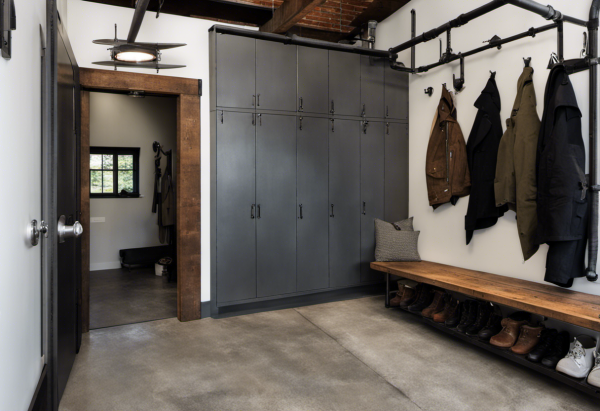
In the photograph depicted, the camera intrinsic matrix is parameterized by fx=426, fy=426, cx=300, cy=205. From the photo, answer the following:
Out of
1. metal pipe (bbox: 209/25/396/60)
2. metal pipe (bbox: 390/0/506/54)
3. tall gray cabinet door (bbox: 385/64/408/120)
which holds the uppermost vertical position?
metal pipe (bbox: 209/25/396/60)

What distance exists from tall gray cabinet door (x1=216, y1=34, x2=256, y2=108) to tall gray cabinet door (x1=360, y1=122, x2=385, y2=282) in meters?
1.40

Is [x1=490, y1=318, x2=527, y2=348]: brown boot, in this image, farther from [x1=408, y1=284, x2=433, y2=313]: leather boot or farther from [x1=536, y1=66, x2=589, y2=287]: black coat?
[x1=408, y1=284, x2=433, y2=313]: leather boot

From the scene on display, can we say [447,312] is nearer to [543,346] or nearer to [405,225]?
[543,346]

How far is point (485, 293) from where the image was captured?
3.11m

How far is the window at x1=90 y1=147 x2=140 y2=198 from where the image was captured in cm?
688

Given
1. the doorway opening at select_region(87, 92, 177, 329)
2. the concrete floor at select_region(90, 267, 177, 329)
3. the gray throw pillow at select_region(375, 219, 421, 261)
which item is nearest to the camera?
the concrete floor at select_region(90, 267, 177, 329)

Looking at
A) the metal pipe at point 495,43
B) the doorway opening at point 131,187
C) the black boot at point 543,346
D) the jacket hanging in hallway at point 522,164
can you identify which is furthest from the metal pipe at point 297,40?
the black boot at point 543,346

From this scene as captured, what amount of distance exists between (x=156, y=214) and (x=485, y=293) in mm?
5608

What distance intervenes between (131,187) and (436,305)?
17.4ft

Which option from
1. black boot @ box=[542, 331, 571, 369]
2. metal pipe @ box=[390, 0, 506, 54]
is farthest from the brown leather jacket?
black boot @ box=[542, 331, 571, 369]

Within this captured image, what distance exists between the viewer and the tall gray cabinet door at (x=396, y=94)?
4.93 metres

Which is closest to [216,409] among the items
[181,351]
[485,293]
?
[181,351]

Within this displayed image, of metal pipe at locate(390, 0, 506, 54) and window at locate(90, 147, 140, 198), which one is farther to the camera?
window at locate(90, 147, 140, 198)

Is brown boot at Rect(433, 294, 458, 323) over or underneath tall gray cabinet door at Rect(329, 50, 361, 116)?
underneath
